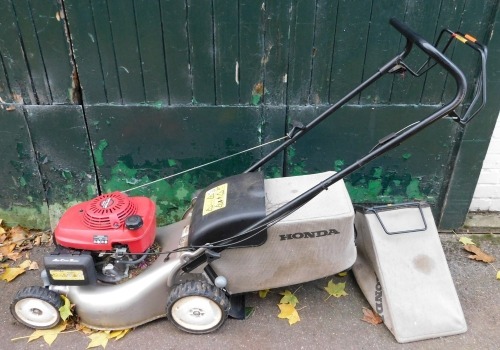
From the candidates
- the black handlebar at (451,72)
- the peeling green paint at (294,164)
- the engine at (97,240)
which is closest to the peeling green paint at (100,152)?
the engine at (97,240)

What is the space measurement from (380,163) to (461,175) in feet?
1.74

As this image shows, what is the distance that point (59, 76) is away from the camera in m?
2.70

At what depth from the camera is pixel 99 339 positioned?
7.91 ft

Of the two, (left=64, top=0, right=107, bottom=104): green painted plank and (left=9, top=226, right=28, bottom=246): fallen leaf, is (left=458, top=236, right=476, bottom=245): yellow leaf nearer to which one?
(left=64, top=0, right=107, bottom=104): green painted plank

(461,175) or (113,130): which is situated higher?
(113,130)

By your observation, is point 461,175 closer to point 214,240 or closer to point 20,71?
point 214,240

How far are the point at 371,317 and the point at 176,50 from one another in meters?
1.84

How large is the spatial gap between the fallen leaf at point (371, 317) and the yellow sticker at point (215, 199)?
1038 mm

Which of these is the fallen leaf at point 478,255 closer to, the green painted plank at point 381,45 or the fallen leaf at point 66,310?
the green painted plank at point 381,45

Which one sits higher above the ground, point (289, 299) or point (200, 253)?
point (200, 253)

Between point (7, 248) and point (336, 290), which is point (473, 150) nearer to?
point (336, 290)

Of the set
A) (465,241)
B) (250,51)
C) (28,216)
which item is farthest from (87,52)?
(465,241)

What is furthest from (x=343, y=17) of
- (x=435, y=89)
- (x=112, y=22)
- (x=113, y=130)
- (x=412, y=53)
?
(x=113, y=130)

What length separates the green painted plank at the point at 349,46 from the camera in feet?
8.26
